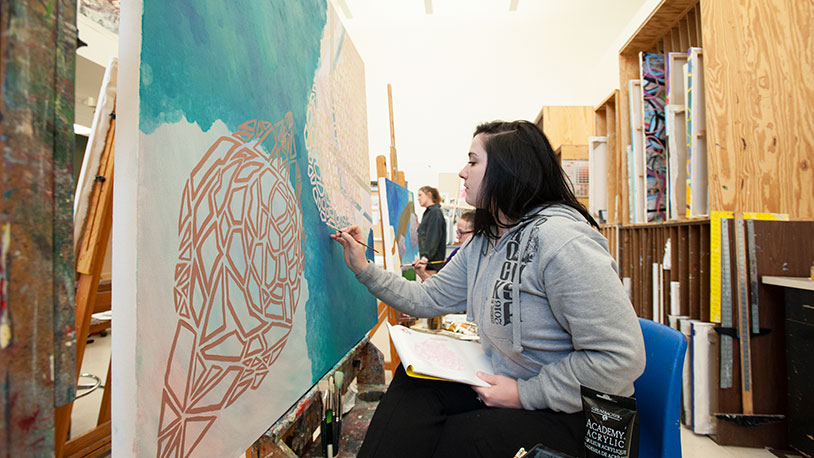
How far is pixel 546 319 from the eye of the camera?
811 millimetres

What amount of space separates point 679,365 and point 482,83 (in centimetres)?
560

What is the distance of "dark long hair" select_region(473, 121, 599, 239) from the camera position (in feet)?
3.08

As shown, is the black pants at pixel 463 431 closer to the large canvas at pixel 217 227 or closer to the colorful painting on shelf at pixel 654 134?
the large canvas at pixel 217 227

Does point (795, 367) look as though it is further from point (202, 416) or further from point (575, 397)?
point (202, 416)

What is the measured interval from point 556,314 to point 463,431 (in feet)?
1.02

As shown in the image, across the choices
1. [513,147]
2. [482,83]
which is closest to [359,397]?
[513,147]

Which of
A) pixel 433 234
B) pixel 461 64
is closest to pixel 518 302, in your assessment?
pixel 433 234

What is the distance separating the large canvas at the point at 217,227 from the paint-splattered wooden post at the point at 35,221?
0.09 m

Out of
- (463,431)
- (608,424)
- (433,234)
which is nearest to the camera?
(608,424)

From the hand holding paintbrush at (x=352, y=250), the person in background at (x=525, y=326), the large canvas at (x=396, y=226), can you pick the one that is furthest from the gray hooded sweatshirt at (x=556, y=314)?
the large canvas at (x=396, y=226)

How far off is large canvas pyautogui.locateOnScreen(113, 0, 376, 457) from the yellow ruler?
5.57ft

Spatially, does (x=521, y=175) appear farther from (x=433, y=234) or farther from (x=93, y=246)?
(x=433, y=234)

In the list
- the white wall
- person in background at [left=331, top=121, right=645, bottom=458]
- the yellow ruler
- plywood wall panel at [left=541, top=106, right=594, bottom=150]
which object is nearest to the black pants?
person in background at [left=331, top=121, right=645, bottom=458]

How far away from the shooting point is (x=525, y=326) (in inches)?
32.4
